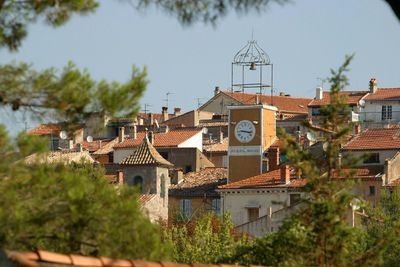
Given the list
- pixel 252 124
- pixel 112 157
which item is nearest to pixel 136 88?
pixel 252 124

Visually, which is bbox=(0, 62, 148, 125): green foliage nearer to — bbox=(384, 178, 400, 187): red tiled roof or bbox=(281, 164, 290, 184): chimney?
bbox=(384, 178, 400, 187): red tiled roof

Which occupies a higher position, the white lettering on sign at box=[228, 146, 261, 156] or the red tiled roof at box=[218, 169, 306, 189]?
the white lettering on sign at box=[228, 146, 261, 156]

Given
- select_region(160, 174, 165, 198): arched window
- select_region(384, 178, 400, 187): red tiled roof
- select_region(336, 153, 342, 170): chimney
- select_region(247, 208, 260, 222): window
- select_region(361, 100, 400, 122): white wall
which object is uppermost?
select_region(361, 100, 400, 122): white wall

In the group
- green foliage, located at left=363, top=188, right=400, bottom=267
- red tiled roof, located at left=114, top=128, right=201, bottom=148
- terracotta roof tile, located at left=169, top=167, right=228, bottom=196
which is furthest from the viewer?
red tiled roof, located at left=114, top=128, right=201, bottom=148

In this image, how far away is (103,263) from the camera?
13.7m

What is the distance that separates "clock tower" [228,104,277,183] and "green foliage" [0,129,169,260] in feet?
234

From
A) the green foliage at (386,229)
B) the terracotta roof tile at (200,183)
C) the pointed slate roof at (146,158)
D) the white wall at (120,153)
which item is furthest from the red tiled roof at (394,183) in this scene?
the white wall at (120,153)

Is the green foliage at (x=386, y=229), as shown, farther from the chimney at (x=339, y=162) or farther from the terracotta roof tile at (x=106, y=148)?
the terracotta roof tile at (x=106, y=148)

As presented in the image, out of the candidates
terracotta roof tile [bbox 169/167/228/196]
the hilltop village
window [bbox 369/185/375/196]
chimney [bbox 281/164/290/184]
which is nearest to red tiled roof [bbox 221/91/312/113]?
the hilltop village

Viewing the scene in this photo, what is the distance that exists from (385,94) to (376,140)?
2634 centimetres

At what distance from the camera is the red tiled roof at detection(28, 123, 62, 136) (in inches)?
605

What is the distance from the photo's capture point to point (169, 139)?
10131 centimetres

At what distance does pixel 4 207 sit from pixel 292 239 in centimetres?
439

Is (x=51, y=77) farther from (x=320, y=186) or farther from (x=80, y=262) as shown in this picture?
(x=320, y=186)
